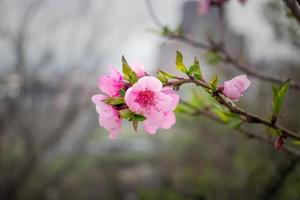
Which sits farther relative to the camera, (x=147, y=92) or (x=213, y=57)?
(x=213, y=57)

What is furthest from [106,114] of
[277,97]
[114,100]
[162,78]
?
[277,97]

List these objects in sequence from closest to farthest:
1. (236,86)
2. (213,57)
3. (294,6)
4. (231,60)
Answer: (236,86) → (294,6) → (231,60) → (213,57)

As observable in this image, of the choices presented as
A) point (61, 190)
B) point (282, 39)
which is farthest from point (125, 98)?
point (61, 190)

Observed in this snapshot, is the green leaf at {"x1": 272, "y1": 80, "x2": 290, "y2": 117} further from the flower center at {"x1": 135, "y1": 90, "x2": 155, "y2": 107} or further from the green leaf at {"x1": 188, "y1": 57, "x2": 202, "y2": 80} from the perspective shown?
the flower center at {"x1": 135, "y1": 90, "x2": 155, "y2": 107}

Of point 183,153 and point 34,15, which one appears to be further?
point 183,153

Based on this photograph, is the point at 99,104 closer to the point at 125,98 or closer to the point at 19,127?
the point at 125,98

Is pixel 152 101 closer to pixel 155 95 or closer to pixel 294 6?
pixel 155 95

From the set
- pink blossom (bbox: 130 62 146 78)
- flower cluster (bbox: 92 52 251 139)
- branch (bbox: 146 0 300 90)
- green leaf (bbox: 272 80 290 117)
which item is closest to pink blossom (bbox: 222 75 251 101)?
flower cluster (bbox: 92 52 251 139)

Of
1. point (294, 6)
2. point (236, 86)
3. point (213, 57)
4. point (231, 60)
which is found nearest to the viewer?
point (236, 86)
